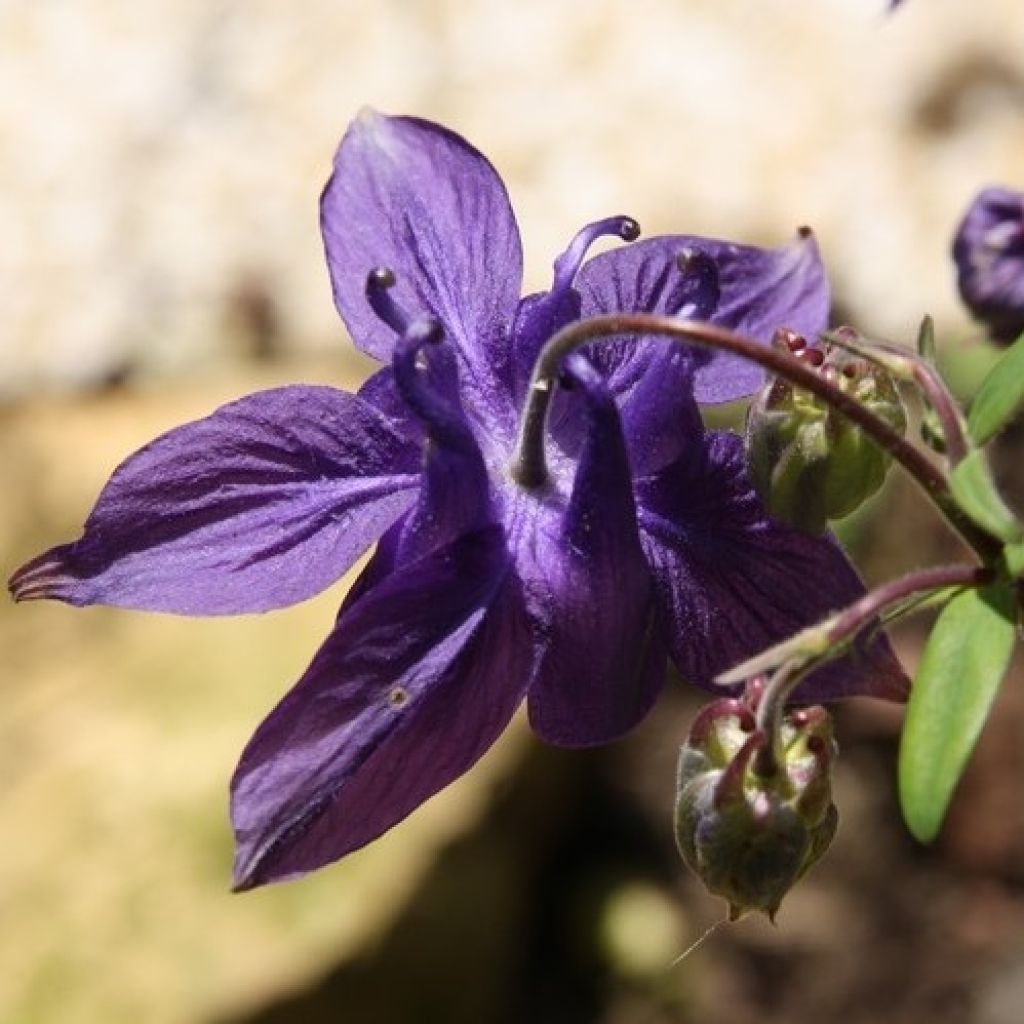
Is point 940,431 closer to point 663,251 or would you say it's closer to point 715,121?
point 663,251

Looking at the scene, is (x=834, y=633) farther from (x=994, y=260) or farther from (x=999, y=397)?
(x=994, y=260)

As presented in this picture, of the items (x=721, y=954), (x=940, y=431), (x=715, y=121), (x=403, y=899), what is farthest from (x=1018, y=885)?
(x=940, y=431)

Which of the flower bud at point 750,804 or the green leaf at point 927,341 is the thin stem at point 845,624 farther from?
the green leaf at point 927,341

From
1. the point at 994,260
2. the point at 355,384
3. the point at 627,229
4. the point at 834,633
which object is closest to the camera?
the point at 834,633

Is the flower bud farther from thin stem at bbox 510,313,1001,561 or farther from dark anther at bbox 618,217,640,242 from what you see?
dark anther at bbox 618,217,640,242

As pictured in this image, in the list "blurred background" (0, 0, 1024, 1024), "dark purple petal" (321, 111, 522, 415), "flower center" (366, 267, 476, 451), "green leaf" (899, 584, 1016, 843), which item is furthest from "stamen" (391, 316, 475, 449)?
"blurred background" (0, 0, 1024, 1024)

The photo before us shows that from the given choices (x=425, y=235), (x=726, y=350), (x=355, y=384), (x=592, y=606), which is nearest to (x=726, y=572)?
(x=592, y=606)

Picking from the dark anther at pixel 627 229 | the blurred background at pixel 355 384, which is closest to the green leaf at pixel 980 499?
the dark anther at pixel 627 229
